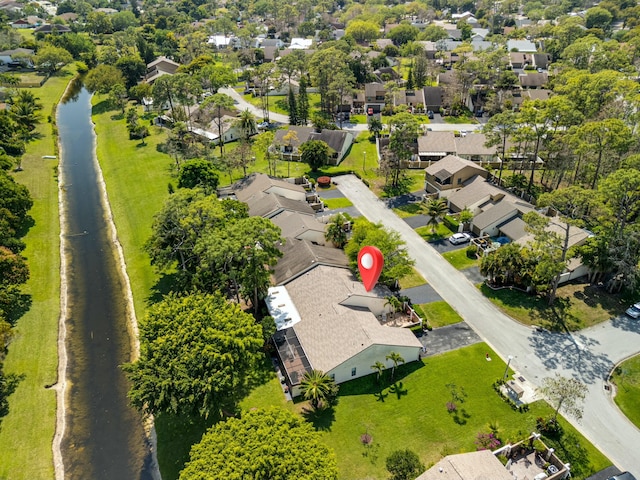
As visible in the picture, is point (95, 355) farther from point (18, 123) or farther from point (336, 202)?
point (18, 123)

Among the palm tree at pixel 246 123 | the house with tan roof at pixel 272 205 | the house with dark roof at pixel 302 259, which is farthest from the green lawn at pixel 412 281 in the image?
the palm tree at pixel 246 123

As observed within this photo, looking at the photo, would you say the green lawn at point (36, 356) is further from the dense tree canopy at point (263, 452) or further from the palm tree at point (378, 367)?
the palm tree at point (378, 367)

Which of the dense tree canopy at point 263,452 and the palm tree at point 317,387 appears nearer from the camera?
the dense tree canopy at point 263,452

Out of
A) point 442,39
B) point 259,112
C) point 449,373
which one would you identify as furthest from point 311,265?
point 442,39

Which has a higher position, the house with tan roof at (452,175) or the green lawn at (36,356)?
the house with tan roof at (452,175)

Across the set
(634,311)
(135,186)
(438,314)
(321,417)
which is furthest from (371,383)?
(135,186)

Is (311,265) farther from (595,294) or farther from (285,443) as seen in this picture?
(595,294)

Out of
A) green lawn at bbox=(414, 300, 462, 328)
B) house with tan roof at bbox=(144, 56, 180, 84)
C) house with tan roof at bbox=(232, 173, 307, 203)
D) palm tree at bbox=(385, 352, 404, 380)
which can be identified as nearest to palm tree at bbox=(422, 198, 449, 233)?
green lawn at bbox=(414, 300, 462, 328)
